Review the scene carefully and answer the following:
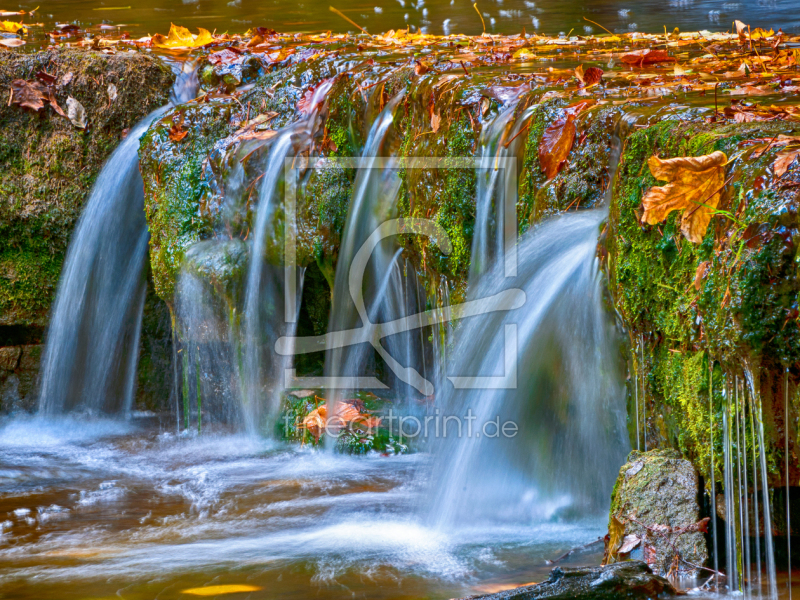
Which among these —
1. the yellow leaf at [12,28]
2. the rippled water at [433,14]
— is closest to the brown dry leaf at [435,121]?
the rippled water at [433,14]

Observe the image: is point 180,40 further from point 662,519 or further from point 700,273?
point 662,519

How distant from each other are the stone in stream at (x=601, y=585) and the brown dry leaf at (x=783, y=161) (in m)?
1.12

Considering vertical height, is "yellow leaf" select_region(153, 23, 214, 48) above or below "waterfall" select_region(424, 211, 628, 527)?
above

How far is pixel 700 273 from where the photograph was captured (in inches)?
92.7

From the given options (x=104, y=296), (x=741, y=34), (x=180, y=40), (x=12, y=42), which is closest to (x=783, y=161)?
(x=741, y=34)

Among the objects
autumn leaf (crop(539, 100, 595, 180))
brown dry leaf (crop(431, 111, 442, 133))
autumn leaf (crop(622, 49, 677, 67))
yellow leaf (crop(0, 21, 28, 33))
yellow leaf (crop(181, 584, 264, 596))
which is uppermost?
yellow leaf (crop(0, 21, 28, 33))

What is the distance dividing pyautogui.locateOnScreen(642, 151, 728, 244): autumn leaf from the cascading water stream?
393 cm

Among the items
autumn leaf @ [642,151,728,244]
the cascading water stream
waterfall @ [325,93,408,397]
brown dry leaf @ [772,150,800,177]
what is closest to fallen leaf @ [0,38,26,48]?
the cascading water stream

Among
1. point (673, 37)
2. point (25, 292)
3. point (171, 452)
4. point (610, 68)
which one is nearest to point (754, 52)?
point (610, 68)

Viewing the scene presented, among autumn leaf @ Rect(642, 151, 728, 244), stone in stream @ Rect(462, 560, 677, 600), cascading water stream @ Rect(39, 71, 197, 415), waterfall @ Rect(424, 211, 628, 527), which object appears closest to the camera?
stone in stream @ Rect(462, 560, 677, 600)

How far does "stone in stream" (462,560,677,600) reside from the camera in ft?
7.37

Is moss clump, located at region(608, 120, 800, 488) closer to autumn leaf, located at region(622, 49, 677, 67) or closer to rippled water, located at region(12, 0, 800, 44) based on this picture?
autumn leaf, located at region(622, 49, 677, 67)

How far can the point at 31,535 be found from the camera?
3557mm

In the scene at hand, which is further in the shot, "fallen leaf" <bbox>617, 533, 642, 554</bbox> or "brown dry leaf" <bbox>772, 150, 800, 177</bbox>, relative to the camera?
"fallen leaf" <bbox>617, 533, 642, 554</bbox>
